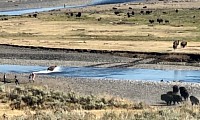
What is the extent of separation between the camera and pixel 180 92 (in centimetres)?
2998

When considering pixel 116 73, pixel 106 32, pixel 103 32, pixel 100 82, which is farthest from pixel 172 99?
pixel 103 32

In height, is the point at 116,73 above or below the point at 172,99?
below

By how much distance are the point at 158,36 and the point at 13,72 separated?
67.0 ft

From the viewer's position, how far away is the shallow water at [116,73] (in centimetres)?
3759

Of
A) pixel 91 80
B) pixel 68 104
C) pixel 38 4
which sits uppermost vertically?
pixel 68 104

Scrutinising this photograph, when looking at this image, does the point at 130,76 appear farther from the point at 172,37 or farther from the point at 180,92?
the point at 172,37

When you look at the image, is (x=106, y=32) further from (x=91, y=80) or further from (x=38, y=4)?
(x=38, y=4)

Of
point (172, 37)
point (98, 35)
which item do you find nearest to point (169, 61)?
point (172, 37)

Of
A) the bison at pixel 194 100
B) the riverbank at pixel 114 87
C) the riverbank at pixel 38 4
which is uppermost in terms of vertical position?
the bison at pixel 194 100

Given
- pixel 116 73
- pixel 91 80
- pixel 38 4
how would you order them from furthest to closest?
pixel 38 4, pixel 116 73, pixel 91 80

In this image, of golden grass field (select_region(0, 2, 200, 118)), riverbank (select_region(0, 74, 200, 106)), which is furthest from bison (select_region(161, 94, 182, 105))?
golden grass field (select_region(0, 2, 200, 118))

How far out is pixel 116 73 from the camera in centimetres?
4003

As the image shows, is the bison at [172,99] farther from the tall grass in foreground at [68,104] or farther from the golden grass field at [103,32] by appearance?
the golden grass field at [103,32]

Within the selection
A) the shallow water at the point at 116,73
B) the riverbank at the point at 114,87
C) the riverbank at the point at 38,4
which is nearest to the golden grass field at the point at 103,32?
the shallow water at the point at 116,73
